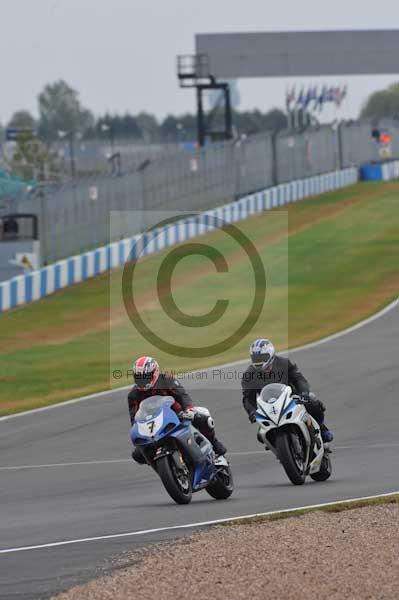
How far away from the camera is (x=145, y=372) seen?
13086 mm

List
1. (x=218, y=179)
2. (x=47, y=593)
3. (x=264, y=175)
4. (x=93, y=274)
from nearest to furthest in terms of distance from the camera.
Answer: (x=47, y=593)
(x=93, y=274)
(x=218, y=179)
(x=264, y=175)

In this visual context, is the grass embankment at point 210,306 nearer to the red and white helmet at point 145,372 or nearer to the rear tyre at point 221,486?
the rear tyre at point 221,486

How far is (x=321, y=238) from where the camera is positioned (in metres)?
49.8

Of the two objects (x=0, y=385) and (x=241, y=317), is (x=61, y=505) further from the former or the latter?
(x=241, y=317)

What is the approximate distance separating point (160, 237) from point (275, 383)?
1321 inches

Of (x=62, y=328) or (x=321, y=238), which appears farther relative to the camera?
(x=321, y=238)

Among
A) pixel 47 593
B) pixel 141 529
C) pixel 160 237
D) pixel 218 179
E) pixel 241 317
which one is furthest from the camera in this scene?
pixel 218 179

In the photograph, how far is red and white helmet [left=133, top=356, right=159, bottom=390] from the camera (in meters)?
13.1

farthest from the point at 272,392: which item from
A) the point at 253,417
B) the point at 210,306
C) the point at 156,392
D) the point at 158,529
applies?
the point at 210,306

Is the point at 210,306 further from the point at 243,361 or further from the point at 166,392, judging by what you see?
the point at 166,392

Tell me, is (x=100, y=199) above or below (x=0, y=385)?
above

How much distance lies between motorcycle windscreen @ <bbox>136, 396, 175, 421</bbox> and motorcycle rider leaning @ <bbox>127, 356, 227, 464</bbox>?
197mm

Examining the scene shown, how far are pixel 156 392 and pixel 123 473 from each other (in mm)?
2924

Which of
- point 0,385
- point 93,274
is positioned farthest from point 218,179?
point 0,385
